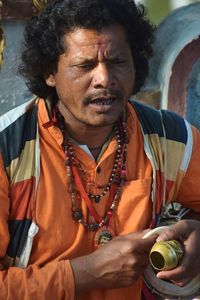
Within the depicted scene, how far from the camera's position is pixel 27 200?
2.42m

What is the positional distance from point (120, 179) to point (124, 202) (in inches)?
3.8

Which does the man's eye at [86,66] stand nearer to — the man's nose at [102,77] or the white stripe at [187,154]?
the man's nose at [102,77]

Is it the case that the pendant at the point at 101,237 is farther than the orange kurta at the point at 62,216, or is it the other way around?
the pendant at the point at 101,237

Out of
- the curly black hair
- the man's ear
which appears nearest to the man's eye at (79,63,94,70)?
the curly black hair

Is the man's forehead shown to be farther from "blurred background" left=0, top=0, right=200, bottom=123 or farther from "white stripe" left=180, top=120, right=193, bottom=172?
"blurred background" left=0, top=0, right=200, bottom=123

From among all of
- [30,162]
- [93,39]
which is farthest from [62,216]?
[93,39]

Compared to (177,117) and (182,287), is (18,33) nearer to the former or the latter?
(177,117)

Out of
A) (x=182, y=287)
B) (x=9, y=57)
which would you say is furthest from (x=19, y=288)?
(x=9, y=57)

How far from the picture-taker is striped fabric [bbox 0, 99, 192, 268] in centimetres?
241

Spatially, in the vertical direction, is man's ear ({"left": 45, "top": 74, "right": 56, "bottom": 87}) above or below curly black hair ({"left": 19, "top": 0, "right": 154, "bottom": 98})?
below

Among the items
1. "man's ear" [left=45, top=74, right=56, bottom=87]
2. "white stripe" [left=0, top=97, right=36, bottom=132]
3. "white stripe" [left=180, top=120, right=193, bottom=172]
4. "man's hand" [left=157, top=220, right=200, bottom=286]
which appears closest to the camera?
"man's hand" [left=157, top=220, right=200, bottom=286]

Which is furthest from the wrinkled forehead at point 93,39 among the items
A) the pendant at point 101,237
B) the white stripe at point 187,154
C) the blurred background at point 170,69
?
the blurred background at point 170,69

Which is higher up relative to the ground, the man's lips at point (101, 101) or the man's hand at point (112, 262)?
the man's lips at point (101, 101)

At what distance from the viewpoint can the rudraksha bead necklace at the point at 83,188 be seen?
251 centimetres
